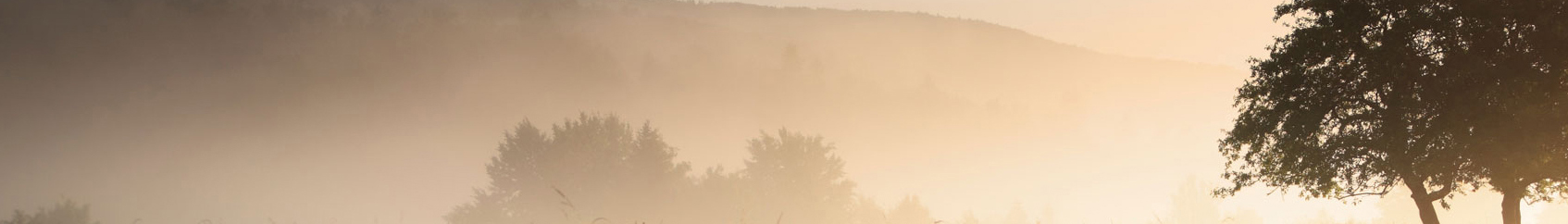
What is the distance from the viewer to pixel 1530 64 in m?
12.5

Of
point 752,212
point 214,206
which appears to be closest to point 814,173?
point 752,212

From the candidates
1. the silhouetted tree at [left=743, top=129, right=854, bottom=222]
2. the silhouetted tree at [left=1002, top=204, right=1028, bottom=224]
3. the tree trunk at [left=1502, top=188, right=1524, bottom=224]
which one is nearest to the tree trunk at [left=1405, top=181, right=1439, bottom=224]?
the tree trunk at [left=1502, top=188, right=1524, bottom=224]

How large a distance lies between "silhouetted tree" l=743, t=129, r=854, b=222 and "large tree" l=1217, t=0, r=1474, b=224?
26685mm

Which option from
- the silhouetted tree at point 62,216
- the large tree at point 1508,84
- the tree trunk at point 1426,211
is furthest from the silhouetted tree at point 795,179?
the large tree at point 1508,84

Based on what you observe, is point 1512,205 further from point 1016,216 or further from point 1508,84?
point 1016,216

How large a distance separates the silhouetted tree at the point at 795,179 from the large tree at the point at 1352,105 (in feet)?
87.6

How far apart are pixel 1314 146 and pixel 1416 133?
4.15ft

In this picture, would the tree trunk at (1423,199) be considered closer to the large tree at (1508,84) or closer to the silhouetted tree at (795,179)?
the large tree at (1508,84)

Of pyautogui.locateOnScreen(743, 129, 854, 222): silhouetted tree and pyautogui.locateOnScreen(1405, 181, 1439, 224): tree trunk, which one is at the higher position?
pyautogui.locateOnScreen(743, 129, 854, 222): silhouetted tree

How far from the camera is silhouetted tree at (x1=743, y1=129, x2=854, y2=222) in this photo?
4103 centimetres

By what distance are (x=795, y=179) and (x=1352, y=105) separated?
28532 millimetres

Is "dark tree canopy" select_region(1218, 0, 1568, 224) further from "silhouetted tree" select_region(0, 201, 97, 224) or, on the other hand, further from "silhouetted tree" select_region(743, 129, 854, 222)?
"silhouetted tree" select_region(0, 201, 97, 224)

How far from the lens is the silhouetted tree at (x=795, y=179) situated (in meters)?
41.0

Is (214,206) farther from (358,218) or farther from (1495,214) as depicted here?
(1495,214)
